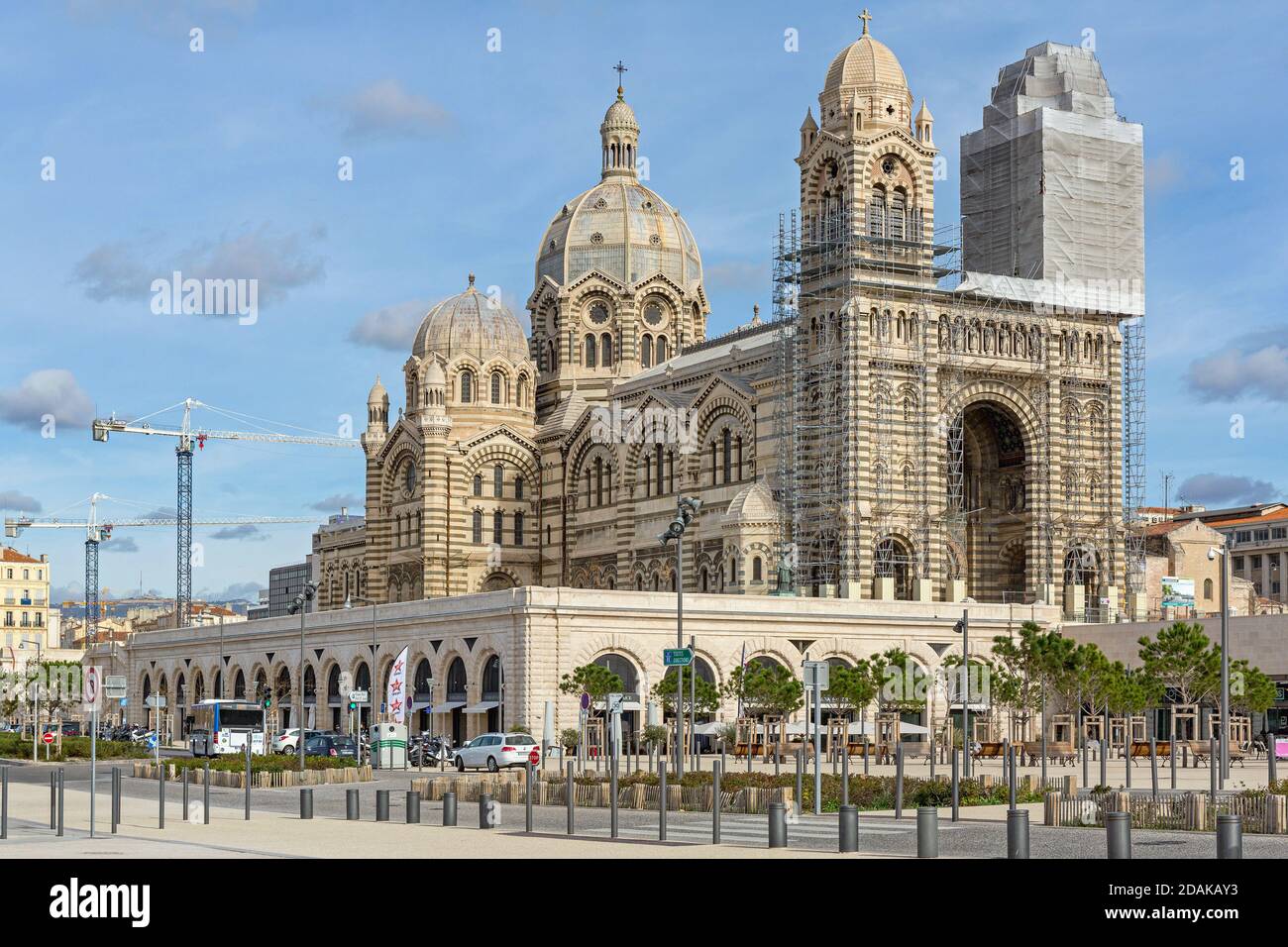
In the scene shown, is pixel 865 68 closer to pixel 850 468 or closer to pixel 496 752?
pixel 850 468

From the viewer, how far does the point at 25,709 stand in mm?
129750

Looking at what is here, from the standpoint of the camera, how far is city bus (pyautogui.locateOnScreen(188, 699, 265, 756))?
247 feet

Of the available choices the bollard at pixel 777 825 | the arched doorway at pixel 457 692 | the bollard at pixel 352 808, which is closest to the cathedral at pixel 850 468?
the arched doorway at pixel 457 692

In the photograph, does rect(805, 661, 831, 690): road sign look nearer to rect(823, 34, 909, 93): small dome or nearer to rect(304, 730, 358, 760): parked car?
rect(304, 730, 358, 760): parked car

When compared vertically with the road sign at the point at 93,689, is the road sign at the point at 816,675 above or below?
above

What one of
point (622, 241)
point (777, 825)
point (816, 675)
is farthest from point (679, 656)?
point (622, 241)

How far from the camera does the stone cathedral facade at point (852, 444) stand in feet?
273

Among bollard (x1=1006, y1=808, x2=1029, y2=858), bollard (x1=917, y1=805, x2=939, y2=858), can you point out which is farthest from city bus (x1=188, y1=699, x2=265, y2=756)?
bollard (x1=1006, y1=808, x2=1029, y2=858)

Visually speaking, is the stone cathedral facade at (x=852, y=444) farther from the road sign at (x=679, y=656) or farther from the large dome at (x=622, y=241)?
the road sign at (x=679, y=656)

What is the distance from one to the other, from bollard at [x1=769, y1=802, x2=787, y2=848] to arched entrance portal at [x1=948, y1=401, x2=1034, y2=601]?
62.6 meters

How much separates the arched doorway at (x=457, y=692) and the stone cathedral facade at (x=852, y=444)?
13398 millimetres

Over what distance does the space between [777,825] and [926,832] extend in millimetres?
2747
